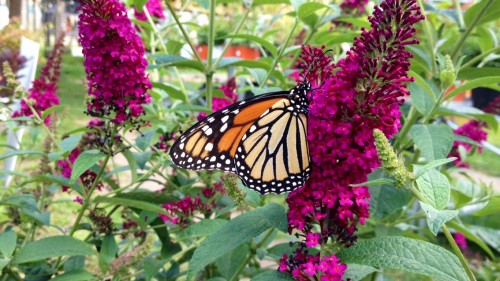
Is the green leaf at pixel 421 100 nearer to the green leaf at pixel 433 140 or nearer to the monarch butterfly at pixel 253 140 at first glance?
the green leaf at pixel 433 140

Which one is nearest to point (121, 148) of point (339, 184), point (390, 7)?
point (339, 184)

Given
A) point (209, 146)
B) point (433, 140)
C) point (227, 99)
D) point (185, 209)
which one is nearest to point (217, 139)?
point (209, 146)

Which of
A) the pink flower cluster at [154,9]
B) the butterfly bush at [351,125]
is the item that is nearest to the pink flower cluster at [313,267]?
the butterfly bush at [351,125]

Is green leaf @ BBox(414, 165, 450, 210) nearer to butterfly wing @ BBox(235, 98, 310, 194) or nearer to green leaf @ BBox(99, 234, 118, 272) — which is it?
butterfly wing @ BBox(235, 98, 310, 194)

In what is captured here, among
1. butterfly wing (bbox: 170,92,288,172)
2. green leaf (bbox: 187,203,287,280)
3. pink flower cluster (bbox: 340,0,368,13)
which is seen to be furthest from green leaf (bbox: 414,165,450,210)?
pink flower cluster (bbox: 340,0,368,13)

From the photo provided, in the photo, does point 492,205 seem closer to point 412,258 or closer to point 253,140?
point 412,258

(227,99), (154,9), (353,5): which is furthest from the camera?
(154,9)
